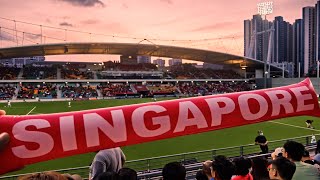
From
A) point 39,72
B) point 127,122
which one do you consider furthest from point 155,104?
point 39,72

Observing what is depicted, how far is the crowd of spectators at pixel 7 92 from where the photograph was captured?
4759cm

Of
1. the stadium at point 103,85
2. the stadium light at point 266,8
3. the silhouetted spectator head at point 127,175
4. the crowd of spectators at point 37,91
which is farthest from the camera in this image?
the crowd of spectators at point 37,91

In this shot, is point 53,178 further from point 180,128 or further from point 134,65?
point 134,65

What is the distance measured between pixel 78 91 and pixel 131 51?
1691cm

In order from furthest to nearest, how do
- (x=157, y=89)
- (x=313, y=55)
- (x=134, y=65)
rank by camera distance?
(x=313, y=55) < (x=134, y=65) < (x=157, y=89)

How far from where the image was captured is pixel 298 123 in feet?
77.8

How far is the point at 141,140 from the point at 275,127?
20743mm

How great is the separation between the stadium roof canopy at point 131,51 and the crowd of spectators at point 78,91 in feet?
26.7

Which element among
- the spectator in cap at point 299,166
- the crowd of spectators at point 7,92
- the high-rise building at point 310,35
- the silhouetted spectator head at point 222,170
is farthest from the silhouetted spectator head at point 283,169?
the high-rise building at point 310,35

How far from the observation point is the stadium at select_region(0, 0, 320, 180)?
376cm

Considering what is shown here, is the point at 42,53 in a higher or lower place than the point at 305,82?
higher

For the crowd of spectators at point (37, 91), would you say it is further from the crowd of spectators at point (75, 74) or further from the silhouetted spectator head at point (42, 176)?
the silhouetted spectator head at point (42, 176)

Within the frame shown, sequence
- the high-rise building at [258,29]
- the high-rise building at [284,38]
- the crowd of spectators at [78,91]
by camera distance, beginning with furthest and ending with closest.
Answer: the high-rise building at [284,38] → the high-rise building at [258,29] → the crowd of spectators at [78,91]

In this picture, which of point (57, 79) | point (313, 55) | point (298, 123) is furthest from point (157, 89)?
point (313, 55)
